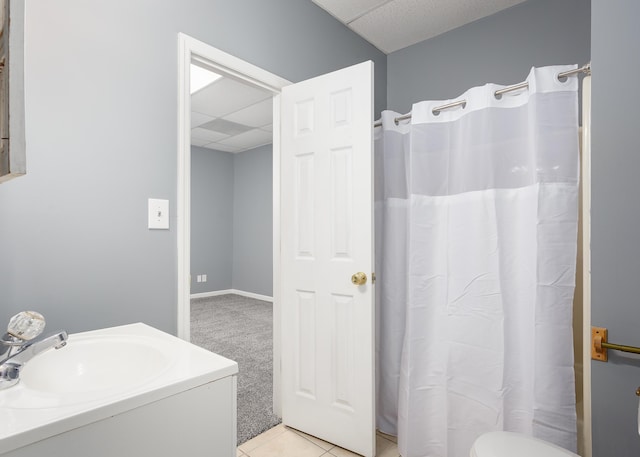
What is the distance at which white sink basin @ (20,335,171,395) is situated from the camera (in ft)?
3.14

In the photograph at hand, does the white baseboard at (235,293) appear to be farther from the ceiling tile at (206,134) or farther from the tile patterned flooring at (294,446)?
the tile patterned flooring at (294,446)

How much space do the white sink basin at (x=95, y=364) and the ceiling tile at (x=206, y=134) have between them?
4095mm

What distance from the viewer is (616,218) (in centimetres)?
110

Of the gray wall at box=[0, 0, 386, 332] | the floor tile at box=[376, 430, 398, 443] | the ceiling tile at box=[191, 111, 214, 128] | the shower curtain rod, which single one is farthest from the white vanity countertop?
the ceiling tile at box=[191, 111, 214, 128]

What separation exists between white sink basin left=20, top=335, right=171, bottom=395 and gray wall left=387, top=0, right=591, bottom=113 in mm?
2423

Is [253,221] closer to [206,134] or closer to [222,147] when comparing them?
[222,147]

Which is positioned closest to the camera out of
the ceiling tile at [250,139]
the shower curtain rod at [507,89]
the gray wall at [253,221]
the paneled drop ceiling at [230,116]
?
the shower curtain rod at [507,89]

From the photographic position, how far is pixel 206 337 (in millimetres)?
3523

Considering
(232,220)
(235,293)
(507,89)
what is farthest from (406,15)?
(235,293)

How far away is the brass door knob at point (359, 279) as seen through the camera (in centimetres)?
171

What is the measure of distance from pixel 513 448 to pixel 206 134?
4905 mm

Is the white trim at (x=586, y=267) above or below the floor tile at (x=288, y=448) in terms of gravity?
above

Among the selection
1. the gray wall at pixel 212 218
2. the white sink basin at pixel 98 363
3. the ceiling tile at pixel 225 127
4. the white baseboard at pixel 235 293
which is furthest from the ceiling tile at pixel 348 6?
the white baseboard at pixel 235 293

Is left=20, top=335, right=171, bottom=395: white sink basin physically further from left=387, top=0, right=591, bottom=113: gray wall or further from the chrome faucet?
left=387, top=0, right=591, bottom=113: gray wall
